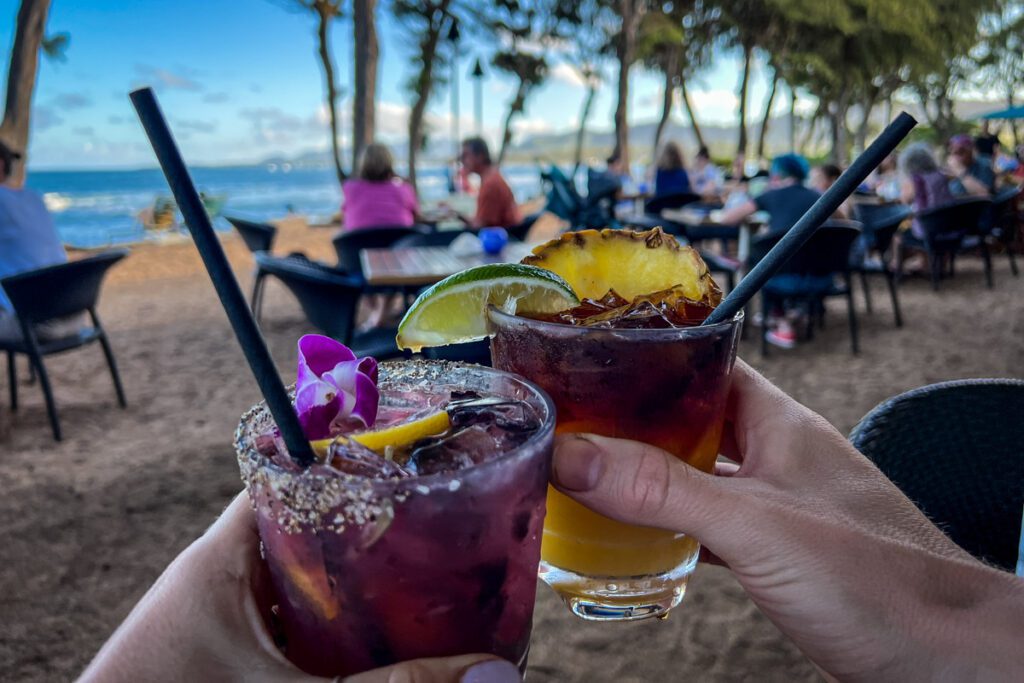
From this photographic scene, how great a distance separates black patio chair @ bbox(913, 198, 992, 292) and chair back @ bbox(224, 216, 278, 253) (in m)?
6.52

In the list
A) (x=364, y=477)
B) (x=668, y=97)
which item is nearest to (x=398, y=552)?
(x=364, y=477)

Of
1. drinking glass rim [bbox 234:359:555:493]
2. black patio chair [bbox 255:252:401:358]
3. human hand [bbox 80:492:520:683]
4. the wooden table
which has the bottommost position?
black patio chair [bbox 255:252:401:358]

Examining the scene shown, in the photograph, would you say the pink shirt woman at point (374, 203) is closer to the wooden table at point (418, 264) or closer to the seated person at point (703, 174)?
the wooden table at point (418, 264)

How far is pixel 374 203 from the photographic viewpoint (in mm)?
6297

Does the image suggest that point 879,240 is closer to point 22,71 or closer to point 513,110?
point 22,71

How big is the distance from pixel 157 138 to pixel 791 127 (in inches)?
1195

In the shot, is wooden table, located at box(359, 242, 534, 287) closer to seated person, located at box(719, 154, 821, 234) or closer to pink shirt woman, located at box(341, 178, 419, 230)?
pink shirt woman, located at box(341, 178, 419, 230)

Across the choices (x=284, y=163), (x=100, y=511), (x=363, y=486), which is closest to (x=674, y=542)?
(x=363, y=486)

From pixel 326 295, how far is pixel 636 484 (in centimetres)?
335

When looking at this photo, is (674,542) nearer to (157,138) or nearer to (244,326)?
(244,326)

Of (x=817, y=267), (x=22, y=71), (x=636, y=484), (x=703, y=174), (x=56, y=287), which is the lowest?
(x=817, y=267)

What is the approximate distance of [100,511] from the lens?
129 inches

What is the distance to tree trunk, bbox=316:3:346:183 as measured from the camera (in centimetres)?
1053

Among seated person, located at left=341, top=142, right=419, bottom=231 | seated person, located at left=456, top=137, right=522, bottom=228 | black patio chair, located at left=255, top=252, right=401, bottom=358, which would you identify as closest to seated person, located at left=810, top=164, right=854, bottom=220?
seated person, located at left=456, top=137, right=522, bottom=228
